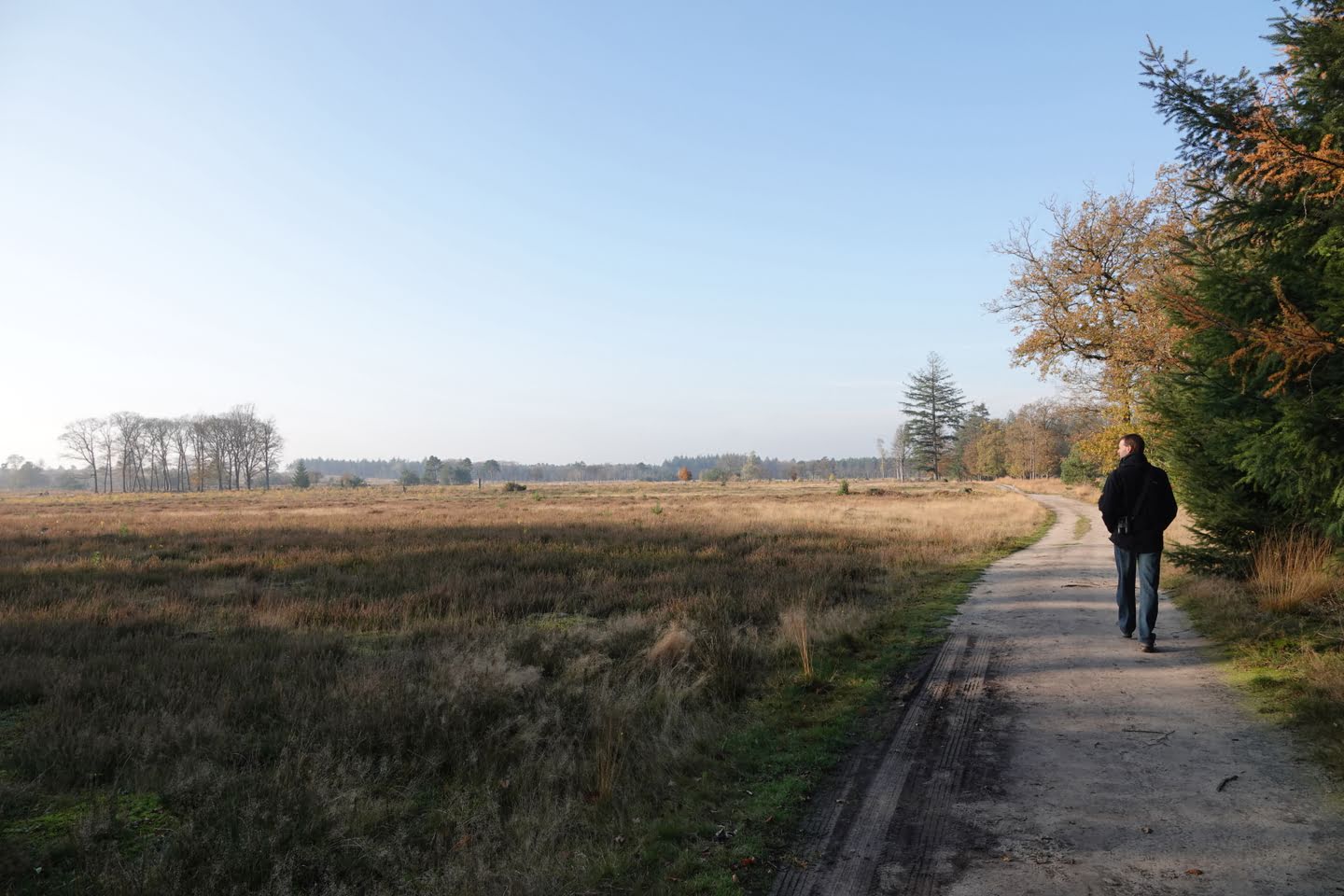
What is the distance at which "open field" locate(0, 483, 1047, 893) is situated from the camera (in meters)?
3.90

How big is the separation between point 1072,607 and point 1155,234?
1768 cm

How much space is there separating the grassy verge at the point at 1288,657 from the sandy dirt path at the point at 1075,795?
195mm

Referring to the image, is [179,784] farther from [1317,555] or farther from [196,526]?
[196,526]

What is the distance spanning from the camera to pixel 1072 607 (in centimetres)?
945

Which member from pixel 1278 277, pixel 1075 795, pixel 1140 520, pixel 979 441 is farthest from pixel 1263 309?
pixel 979 441

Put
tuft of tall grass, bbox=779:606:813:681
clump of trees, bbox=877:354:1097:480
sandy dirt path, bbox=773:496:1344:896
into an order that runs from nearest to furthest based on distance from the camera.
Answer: sandy dirt path, bbox=773:496:1344:896 < tuft of tall grass, bbox=779:606:813:681 < clump of trees, bbox=877:354:1097:480

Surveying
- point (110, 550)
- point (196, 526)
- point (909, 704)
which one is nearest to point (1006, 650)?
point (909, 704)

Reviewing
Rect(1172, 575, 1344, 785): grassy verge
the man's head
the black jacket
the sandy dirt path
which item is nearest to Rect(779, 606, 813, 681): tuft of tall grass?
the sandy dirt path

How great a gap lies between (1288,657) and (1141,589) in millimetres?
1225

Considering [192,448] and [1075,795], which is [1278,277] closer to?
[1075,795]

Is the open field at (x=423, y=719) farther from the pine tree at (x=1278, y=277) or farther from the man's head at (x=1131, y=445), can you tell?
the pine tree at (x=1278, y=277)

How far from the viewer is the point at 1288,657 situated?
244 inches

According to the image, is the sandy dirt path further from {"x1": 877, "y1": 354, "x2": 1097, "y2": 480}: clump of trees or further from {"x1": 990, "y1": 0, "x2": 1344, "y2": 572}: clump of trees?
{"x1": 877, "y1": 354, "x2": 1097, "y2": 480}: clump of trees

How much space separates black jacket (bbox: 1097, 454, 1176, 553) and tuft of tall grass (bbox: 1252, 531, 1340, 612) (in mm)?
1628
